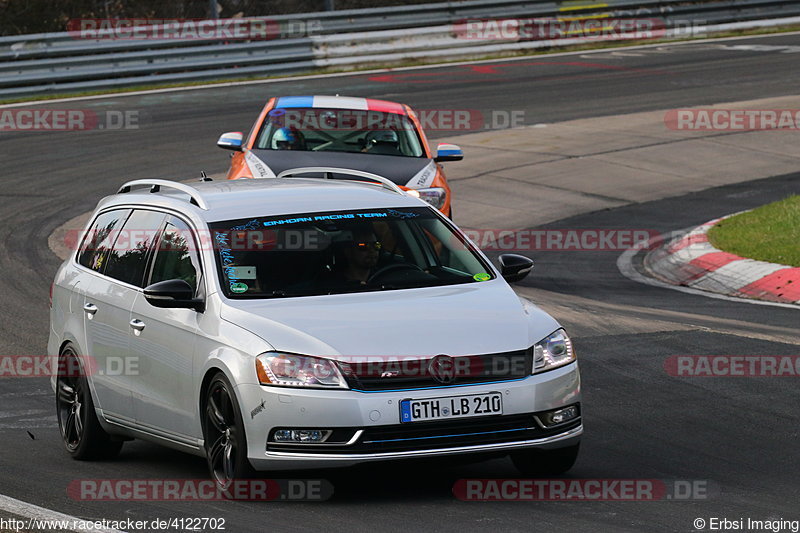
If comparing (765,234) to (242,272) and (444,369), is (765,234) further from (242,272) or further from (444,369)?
(444,369)

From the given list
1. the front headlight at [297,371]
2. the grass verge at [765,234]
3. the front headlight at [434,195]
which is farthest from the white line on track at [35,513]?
the grass verge at [765,234]

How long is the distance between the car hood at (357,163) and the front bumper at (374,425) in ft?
24.5

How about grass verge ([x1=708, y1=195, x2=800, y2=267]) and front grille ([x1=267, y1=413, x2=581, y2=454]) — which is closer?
front grille ([x1=267, y1=413, x2=581, y2=454])

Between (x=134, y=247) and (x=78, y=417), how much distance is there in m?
1.12

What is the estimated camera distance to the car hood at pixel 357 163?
573 inches

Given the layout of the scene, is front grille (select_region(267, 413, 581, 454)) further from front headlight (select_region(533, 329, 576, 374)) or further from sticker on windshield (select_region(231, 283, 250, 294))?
sticker on windshield (select_region(231, 283, 250, 294))

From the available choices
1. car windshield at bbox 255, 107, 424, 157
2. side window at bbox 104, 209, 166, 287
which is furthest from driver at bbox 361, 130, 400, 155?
side window at bbox 104, 209, 166, 287

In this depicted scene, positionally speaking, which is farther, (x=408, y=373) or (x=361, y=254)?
(x=361, y=254)

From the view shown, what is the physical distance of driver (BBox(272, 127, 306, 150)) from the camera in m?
15.5

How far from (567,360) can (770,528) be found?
1460 millimetres

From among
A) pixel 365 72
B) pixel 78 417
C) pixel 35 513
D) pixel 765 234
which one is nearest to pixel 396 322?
pixel 35 513

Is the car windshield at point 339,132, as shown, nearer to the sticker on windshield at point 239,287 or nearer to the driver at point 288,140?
the driver at point 288,140

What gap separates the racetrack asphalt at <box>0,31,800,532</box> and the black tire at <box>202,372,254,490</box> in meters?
0.19

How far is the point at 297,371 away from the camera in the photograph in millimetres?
6945
